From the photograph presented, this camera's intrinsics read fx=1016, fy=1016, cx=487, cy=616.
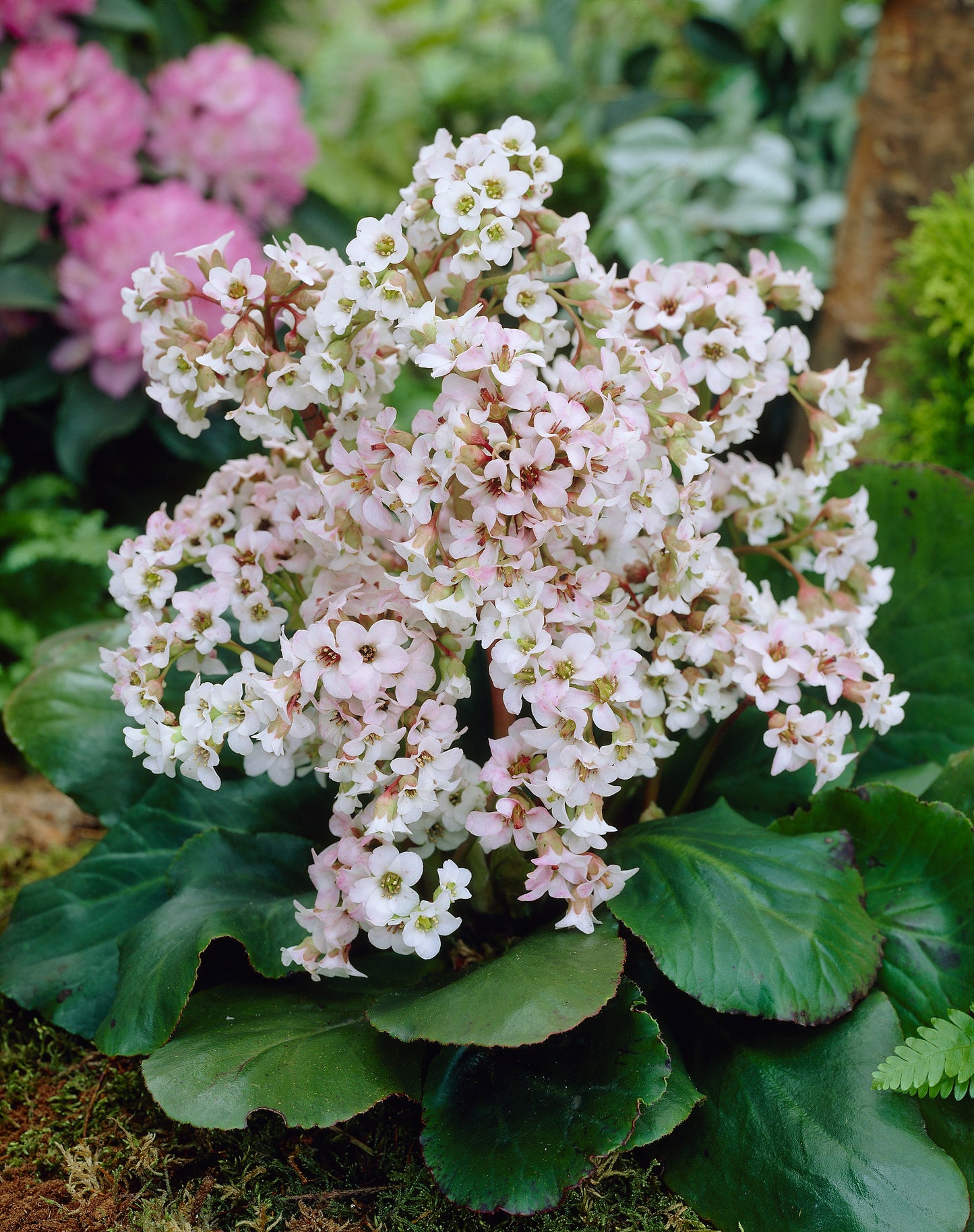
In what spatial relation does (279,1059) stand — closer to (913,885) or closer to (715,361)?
(913,885)

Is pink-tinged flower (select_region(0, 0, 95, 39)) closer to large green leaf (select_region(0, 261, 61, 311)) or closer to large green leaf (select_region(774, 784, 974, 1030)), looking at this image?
large green leaf (select_region(0, 261, 61, 311))

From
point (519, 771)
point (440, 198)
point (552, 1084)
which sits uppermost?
point (440, 198)

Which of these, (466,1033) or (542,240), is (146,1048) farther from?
(542,240)

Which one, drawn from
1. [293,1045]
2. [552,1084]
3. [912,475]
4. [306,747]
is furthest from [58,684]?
[912,475]

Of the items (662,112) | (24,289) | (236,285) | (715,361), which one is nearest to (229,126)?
(24,289)

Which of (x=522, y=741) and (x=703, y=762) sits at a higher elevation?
(x=522, y=741)

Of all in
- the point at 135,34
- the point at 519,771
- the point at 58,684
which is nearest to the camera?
the point at 519,771

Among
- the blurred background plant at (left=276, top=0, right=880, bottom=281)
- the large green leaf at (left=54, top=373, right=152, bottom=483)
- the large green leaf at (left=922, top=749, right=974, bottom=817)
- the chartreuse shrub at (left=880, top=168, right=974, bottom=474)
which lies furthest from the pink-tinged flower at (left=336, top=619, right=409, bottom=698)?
the blurred background plant at (left=276, top=0, right=880, bottom=281)
